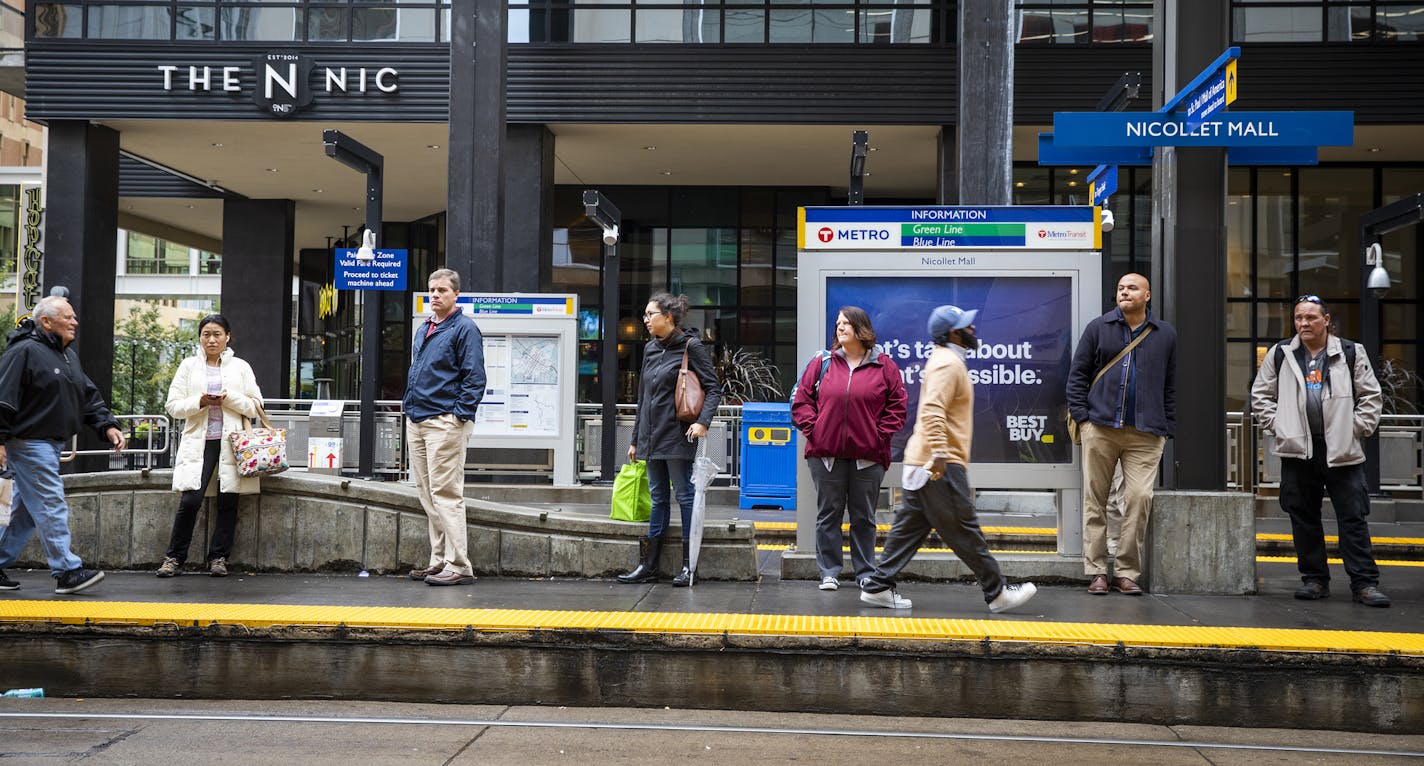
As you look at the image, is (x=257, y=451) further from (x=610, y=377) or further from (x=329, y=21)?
(x=329, y=21)

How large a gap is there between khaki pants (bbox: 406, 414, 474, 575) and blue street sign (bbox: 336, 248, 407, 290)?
733 cm

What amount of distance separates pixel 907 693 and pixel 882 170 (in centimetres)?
1985

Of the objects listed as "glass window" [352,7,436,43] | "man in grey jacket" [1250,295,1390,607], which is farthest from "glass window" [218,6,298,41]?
"man in grey jacket" [1250,295,1390,607]

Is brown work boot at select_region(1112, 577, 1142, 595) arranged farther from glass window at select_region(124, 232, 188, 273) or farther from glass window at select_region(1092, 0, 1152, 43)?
glass window at select_region(124, 232, 188, 273)

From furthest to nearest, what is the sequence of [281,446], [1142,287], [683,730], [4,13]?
1. [4,13]
2. [281,446]
3. [1142,287]
4. [683,730]

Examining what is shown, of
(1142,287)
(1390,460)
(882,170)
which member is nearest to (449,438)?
(1142,287)

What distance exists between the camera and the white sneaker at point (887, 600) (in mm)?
7594

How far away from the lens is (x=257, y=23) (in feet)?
71.6

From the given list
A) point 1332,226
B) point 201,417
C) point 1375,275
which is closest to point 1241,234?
point 1332,226

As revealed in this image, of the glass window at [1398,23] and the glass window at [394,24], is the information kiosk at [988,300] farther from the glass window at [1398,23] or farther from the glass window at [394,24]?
the glass window at [1398,23]

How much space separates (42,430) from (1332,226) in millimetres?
23812

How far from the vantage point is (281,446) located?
8.85 m

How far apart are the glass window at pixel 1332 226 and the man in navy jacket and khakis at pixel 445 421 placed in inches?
827

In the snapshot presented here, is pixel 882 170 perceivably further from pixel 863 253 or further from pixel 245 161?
pixel 863 253
